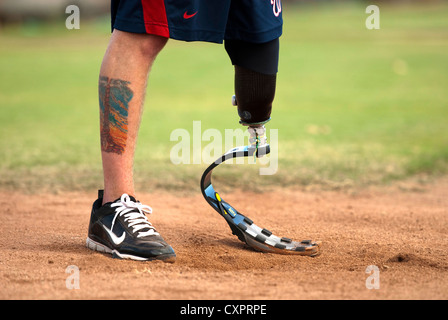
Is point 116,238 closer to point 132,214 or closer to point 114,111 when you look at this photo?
point 132,214

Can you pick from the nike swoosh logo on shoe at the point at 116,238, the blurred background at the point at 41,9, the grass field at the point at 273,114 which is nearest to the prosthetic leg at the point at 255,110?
the nike swoosh logo on shoe at the point at 116,238

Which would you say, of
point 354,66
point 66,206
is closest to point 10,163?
point 66,206

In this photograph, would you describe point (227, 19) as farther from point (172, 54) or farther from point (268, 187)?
point (172, 54)

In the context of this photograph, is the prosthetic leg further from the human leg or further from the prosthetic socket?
the human leg

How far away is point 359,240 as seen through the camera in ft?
9.05

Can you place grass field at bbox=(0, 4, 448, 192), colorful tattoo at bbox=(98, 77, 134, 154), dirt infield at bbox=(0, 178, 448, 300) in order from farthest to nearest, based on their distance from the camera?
grass field at bbox=(0, 4, 448, 192) < colorful tattoo at bbox=(98, 77, 134, 154) < dirt infield at bbox=(0, 178, 448, 300)

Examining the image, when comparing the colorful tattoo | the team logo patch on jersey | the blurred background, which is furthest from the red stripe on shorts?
the blurred background

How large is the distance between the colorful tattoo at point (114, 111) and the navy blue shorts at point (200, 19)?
23 cm

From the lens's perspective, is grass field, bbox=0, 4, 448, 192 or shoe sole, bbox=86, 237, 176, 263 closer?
shoe sole, bbox=86, 237, 176, 263

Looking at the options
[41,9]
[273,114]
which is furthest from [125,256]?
[41,9]

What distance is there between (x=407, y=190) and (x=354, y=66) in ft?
24.0

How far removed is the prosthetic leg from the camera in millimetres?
2539

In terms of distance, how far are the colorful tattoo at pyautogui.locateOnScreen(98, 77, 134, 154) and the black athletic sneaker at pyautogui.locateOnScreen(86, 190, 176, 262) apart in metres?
0.21

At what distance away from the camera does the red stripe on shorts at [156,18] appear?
2249 mm
